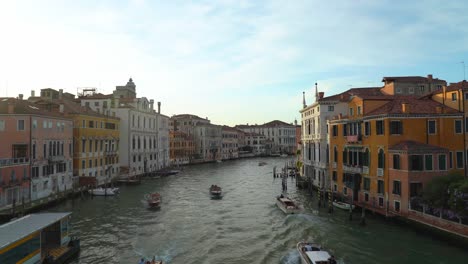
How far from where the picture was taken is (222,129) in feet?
328

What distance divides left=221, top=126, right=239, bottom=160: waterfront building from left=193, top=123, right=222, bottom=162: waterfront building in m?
3.02

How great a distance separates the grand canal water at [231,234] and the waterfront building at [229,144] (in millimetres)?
67676

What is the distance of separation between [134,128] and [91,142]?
446 inches

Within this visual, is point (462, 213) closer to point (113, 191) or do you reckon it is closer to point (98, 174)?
point (113, 191)

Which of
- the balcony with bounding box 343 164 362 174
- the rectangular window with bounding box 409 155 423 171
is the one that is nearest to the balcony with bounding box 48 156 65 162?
the balcony with bounding box 343 164 362 174

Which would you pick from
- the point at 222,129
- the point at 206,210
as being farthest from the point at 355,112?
the point at 222,129

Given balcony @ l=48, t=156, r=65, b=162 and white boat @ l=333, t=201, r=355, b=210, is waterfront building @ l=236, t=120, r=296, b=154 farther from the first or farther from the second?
white boat @ l=333, t=201, r=355, b=210

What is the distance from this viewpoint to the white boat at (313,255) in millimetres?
14578

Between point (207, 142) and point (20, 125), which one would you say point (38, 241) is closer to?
point (20, 125)

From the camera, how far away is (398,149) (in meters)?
21.1

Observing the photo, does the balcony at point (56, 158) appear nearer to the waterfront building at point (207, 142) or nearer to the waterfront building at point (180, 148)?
the waterfront building at point (180, 148)

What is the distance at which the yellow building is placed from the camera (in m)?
35.8

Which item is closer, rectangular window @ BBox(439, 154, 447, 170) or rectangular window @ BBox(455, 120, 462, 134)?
rectangular window @ BBox(439, 154, 447, 170)

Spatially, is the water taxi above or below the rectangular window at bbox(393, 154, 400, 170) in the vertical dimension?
below
